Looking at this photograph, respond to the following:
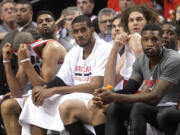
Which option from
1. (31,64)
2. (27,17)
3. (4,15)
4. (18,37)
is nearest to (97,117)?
(31,64)

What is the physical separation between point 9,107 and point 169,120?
1908 mm

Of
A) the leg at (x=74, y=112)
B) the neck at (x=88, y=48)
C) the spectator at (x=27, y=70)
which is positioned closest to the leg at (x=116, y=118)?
the leg at (x=74, y=112)

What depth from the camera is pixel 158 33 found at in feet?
11.3

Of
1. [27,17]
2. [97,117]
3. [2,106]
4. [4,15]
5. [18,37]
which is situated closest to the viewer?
[97,117]

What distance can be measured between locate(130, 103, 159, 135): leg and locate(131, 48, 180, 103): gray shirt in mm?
233

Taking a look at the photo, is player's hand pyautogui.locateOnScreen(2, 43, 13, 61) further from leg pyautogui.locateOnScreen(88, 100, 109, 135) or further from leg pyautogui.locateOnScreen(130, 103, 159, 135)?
leg pyautogui.locateOnScreen(130, 103, 159, 135)

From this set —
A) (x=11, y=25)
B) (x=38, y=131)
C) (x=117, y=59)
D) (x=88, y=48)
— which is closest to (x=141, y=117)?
(x=117, y=59)

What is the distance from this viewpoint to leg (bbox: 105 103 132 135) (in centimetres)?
329

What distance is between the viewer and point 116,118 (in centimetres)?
331

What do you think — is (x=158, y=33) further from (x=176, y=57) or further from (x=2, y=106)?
(x=2, y=106)

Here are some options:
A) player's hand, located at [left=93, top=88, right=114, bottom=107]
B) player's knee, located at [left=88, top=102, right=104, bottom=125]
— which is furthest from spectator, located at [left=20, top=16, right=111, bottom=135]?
player's hand, located at [left=93, top=88, right=114, bottom=107]

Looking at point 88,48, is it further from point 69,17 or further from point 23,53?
point 69,17

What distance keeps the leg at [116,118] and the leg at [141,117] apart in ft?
0.51

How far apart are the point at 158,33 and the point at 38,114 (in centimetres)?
153
